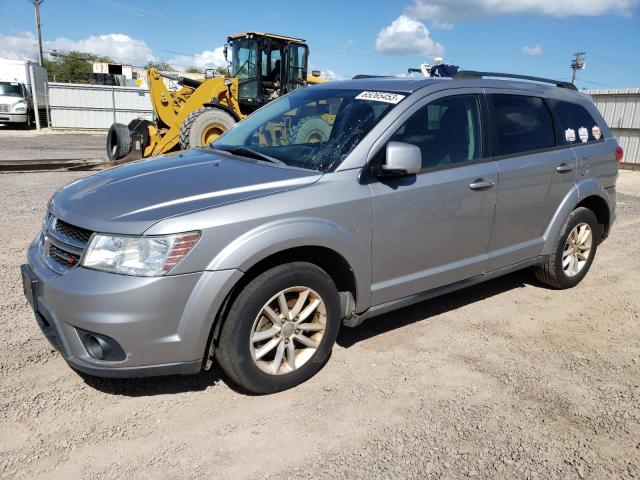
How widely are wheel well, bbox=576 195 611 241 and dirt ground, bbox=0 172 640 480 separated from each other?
1244 mm

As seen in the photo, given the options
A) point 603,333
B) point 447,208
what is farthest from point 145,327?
point 603,333

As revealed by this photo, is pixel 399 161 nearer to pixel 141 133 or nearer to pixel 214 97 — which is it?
pixel 214 97

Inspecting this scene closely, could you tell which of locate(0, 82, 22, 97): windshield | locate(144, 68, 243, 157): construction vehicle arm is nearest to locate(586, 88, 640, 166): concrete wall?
locate(144, 68, 243, 157): construction vehicle arm

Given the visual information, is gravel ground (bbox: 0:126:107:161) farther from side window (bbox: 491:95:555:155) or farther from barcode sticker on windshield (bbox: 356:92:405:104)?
side window (bbox: 491:95:555:155)

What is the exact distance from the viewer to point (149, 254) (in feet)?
8.64

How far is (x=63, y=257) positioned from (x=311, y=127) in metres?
1.85

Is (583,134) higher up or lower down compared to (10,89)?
lower down

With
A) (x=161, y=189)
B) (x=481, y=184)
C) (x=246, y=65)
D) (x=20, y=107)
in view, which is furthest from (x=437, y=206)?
(x=20, y=107)

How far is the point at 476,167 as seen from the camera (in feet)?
12.7

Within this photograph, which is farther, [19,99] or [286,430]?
[19,99]

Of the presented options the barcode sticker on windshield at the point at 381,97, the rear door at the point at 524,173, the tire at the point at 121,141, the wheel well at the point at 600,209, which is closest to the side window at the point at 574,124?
the rear door at the point at 524,173

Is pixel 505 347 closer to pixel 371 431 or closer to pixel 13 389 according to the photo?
pixel 371 431

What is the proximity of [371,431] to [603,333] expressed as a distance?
242 centimetres

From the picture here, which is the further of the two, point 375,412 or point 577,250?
point 577,250
